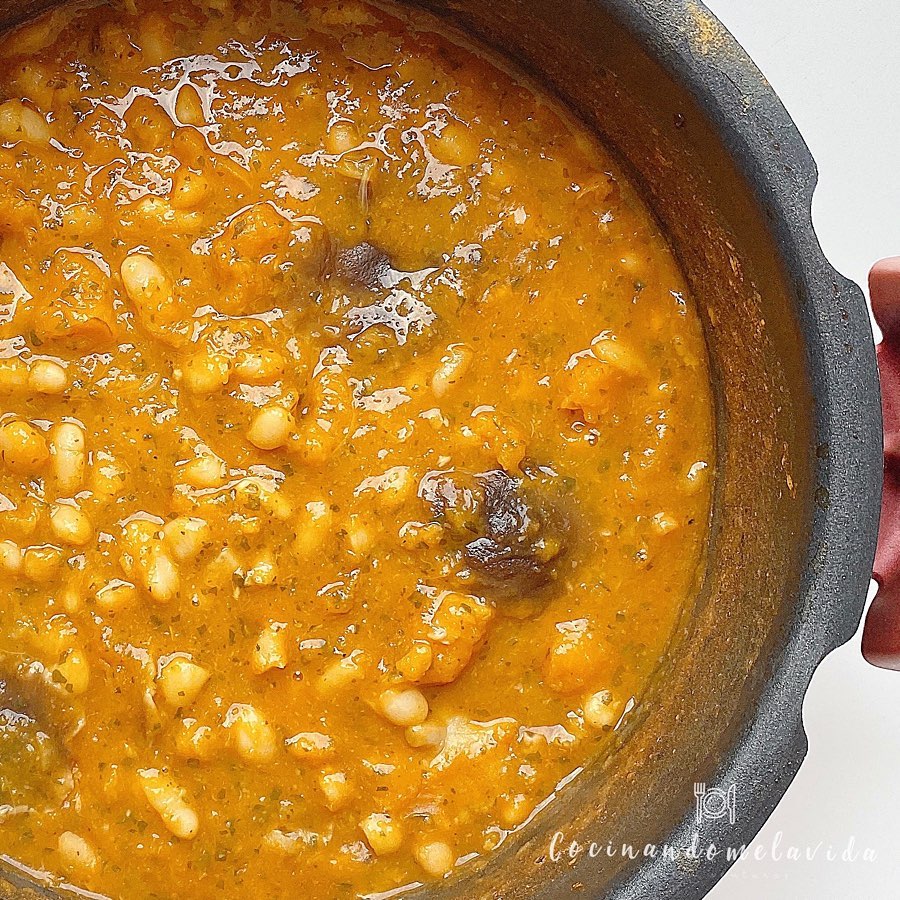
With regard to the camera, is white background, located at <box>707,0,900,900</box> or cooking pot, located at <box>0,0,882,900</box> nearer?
cooking pot, located at <box>0,0,882,900</box>

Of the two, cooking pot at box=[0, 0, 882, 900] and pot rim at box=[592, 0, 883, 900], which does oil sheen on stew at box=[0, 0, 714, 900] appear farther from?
pot rim at box=[592, 0, 883, 900]

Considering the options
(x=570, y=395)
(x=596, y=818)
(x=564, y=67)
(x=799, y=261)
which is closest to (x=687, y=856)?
(x=596, y=818)

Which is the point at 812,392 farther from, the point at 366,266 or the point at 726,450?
the point at 366,266

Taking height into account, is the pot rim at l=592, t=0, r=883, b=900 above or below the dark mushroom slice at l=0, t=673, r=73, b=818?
above

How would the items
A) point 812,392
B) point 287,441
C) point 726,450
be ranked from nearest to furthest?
point 812,392 → point 287,441 → point 726,450

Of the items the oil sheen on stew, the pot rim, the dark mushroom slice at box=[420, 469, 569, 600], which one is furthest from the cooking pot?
the dark mushroom slice at box=[420, 469, 569, 600]

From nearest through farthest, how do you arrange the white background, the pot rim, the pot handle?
the pot rim, the pot handle, the white background

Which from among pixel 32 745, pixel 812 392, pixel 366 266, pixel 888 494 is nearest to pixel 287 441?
pixel 366 266
